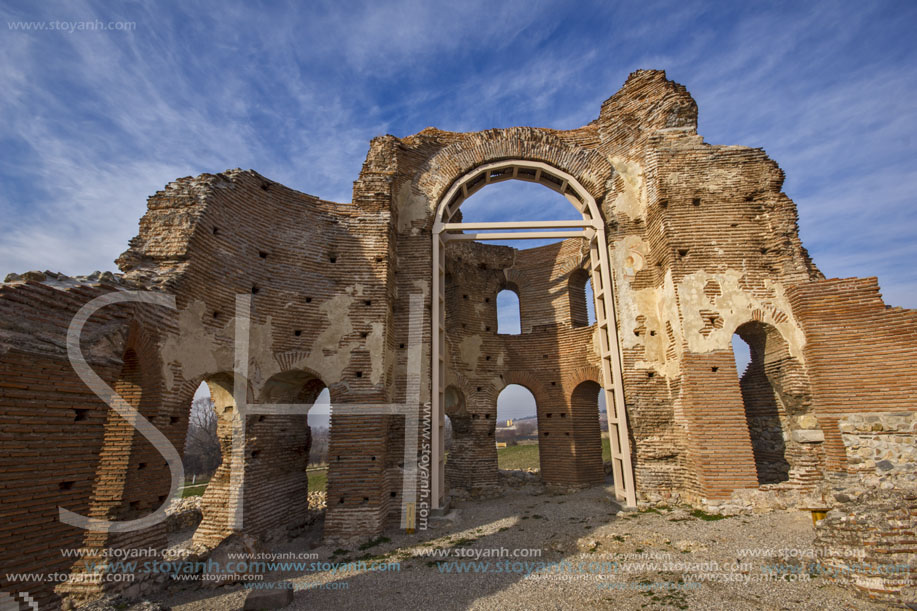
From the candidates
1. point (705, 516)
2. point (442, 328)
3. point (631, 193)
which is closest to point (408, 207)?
point (442, 328)

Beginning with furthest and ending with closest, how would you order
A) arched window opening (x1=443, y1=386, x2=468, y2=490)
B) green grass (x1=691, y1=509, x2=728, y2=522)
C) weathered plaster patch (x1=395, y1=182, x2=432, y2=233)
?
arched window opening (x1=443, y1=386, x2=468, y2=490)
weathered plaster patch (x1=395, y1=182, x2=432, y2=233)
green grass (x1=691, y1=509, x2=728, y2=522)

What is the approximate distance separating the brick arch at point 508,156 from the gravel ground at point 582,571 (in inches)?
323

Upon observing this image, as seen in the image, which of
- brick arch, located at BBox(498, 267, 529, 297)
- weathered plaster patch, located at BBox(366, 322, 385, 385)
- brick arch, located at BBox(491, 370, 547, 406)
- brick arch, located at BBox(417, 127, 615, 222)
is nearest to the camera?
weathered plaster patch, located at BBox(366, 322, 385, 385)

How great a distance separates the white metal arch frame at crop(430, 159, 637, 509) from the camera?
9789mm

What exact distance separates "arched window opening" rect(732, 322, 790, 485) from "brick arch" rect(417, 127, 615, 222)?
5.38 meters

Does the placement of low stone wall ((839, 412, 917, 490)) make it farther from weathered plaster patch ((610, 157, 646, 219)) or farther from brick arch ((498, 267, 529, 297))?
brick arch ((498, 267, 529, 297))

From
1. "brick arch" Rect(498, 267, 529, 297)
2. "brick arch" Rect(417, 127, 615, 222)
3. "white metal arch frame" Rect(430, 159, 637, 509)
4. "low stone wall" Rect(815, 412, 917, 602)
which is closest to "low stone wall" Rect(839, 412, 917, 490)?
"low stone wall" Rect(815, 412, 917, 602)

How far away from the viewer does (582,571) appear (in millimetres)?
5914

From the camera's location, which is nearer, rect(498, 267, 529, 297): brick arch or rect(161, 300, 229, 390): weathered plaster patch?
rect(161, 300, 229, 390): weathered plaster patch

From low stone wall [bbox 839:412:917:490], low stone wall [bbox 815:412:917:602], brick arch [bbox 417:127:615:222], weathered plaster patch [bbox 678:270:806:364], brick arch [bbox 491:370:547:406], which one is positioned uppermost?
brick arch [bbox 417:127:615:222]

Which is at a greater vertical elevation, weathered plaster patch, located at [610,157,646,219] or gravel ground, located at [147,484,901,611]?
weathered plaster patch, located at [610,157,646,219]

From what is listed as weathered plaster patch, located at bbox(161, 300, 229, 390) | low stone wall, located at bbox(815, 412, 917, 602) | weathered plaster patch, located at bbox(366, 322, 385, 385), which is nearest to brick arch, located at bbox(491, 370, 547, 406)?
weathered plaster patch, located at bbox(366, 322, 385, 385)

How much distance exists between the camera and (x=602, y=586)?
5336 millimetres

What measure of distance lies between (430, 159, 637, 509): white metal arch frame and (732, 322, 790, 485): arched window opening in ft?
8.96
